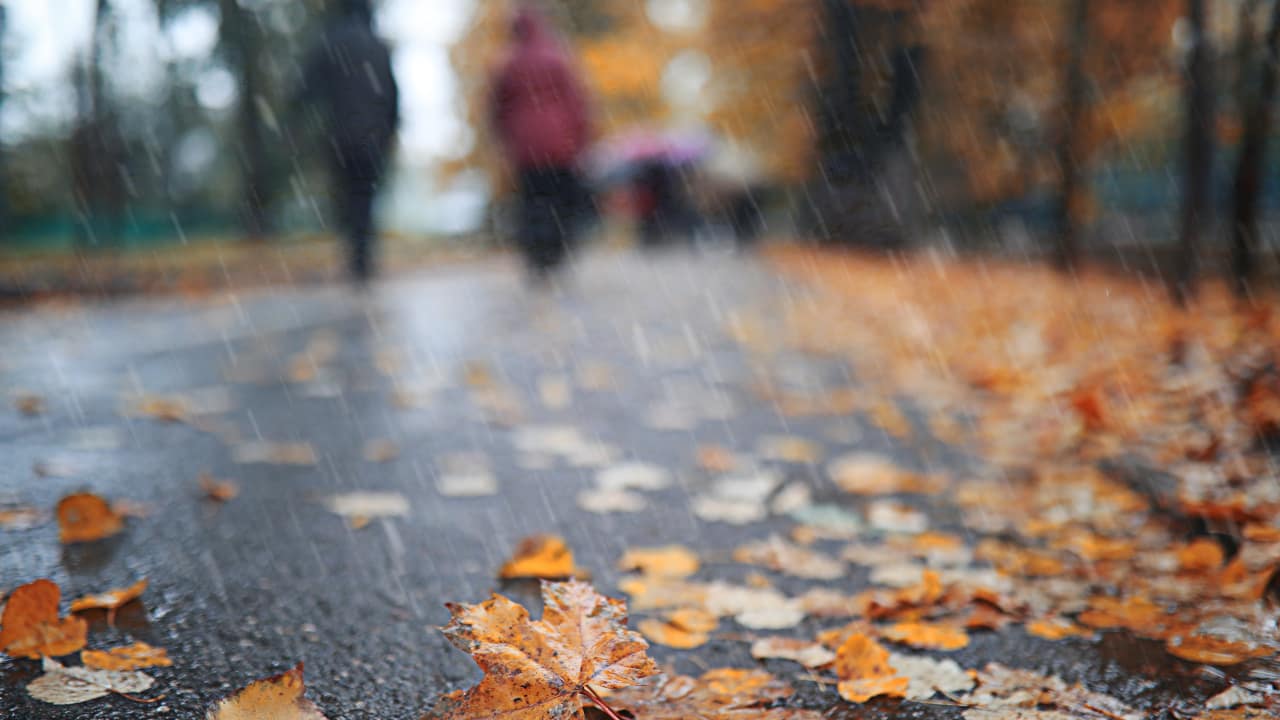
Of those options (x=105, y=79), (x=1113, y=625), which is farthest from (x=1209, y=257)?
(x=105, y=79)

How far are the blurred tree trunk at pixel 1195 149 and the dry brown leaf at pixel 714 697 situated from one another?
4054mm

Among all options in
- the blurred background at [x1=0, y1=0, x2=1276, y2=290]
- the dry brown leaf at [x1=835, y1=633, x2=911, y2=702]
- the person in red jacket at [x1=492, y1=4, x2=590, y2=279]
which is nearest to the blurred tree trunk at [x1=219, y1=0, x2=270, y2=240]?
the blurred background at [x1=0, y1=0, x2=1276, y2=290]

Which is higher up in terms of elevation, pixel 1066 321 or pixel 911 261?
pixel 1066 321

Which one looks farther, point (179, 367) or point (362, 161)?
point (362, 161)

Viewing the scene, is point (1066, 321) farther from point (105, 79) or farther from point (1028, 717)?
point (105, 79)

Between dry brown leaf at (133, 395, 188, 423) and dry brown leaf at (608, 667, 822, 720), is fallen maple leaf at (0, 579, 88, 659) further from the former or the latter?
dry brown leaf at (133, 395, 188, 423)

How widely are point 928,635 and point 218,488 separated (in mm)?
1679

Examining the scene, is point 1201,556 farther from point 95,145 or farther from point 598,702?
point 95,145

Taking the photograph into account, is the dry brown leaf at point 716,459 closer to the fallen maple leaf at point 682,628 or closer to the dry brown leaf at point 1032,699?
the fallen maple leaf at point 682,628

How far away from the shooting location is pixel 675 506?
8.21 feet

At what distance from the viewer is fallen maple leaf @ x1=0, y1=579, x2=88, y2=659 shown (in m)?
1.47

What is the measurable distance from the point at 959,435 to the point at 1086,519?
3.35 ft

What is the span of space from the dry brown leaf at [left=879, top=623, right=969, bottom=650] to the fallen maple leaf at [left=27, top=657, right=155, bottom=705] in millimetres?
1146

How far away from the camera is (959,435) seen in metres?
3.42
